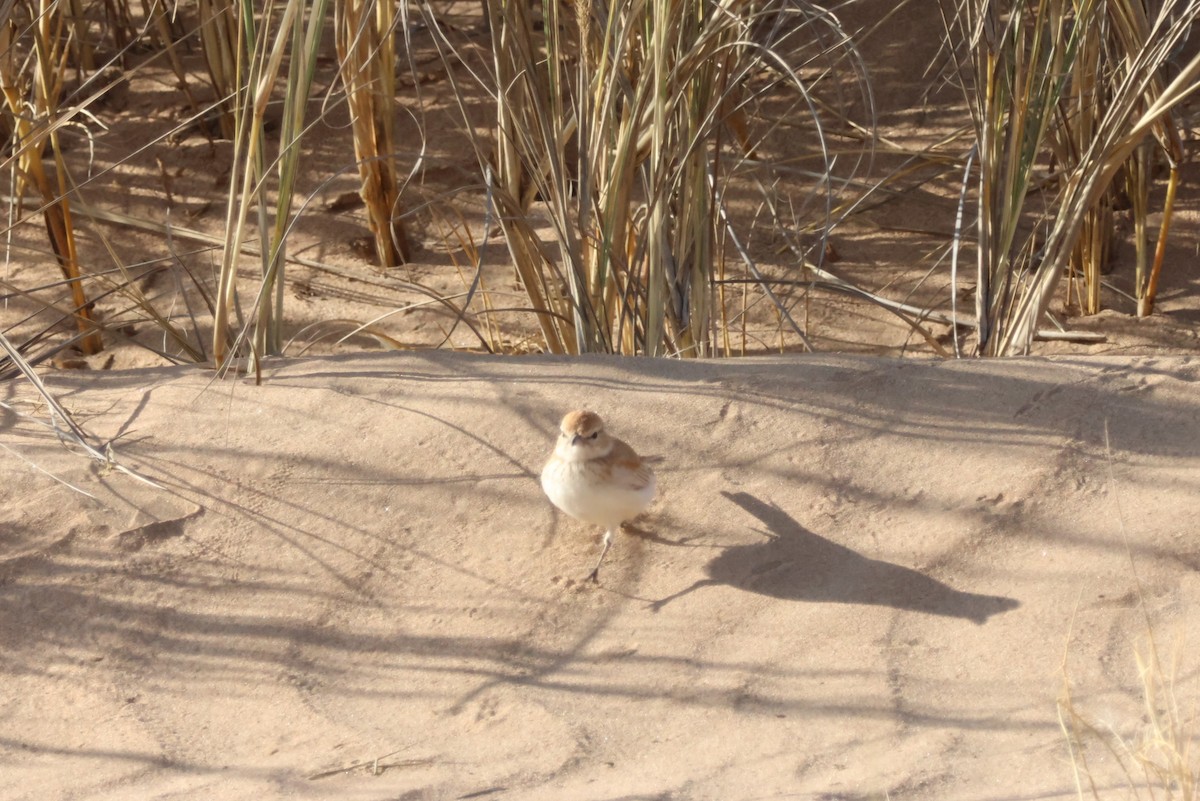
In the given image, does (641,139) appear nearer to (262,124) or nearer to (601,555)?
(262,124)

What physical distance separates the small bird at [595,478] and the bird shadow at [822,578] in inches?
10.2

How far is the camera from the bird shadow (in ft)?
10.4

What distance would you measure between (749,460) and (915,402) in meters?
0.56

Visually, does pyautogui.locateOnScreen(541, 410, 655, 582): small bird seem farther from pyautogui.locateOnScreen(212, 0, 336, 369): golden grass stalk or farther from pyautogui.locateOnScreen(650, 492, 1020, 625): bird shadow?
pyautogui.locateOnScreen(212, 0, 336, 369): golden grass stalk

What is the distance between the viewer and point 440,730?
2879mm

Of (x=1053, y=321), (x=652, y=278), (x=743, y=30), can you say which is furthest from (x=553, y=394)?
Result: (x=1053, y=321)

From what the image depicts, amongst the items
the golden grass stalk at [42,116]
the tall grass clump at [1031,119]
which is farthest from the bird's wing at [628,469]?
the golden grass stalk at [42,116]

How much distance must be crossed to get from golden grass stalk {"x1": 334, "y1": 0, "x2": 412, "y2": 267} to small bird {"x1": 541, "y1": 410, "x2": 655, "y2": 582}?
224 cm

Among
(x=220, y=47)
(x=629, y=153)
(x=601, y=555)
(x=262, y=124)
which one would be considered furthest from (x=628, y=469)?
(x=220, y=47)

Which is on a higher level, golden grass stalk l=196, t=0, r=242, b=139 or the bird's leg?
golden grass stalk l=196, t=0, r=242, b=139

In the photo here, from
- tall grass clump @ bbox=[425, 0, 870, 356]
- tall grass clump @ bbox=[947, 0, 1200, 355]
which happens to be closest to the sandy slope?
tall grass clump @ bbox=[425, 0, 870, 356]

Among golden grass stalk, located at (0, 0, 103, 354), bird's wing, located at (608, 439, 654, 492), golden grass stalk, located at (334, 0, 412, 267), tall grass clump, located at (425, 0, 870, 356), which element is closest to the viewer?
bird's wing, located at (608, 439, 654, 492)

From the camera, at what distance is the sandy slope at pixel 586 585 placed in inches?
109

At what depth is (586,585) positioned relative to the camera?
132 inches
